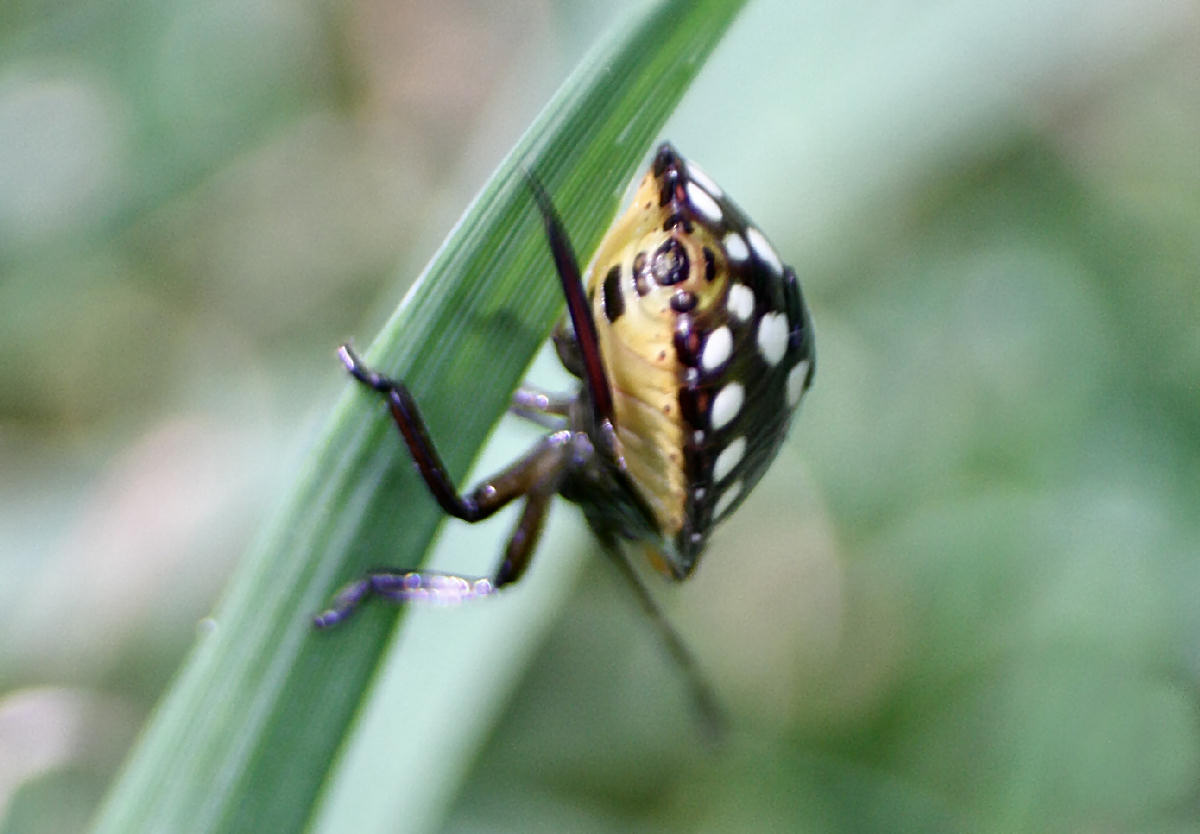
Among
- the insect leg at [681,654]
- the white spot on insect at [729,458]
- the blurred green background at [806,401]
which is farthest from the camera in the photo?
the blurred green background at [806,401]

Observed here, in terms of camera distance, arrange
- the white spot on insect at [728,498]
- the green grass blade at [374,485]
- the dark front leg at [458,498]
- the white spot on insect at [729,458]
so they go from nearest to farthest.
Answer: the green grass blade at [374,485], the dark front leg at [458,498], the white spot on insect at [729,458], the white spot on insect at [728,498]

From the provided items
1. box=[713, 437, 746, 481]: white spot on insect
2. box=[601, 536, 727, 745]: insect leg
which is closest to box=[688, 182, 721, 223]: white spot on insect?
box=[713, 437, 746, 481]: white spot on insect

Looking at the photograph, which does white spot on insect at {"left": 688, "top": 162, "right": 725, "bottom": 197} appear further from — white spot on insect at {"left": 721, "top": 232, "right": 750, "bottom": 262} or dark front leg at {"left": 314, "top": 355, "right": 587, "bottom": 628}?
dark front leg at {"left": 314, "top": 355, "right": 587, "bottom": 628}

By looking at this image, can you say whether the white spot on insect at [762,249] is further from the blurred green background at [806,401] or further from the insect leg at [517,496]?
the blurred green background at [806,401]

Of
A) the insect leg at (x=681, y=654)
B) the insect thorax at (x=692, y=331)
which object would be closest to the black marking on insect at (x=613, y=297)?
the insect thorax at (x=692, y=331)

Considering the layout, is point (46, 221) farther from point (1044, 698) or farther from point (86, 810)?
point (1044, 698)

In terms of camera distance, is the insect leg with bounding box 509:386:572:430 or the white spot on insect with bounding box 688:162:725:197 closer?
the white spot on insect with bounding box 688:162:725:197

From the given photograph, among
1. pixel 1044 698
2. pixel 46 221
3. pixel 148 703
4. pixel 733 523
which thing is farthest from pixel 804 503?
pixel 46 221
